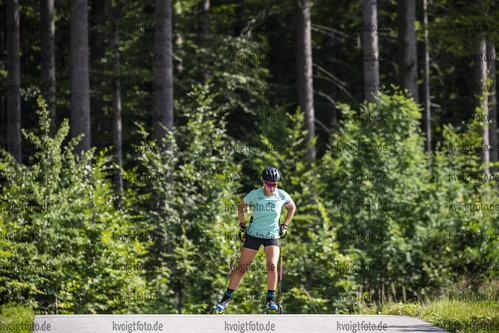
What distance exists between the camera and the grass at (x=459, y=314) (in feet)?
27.0

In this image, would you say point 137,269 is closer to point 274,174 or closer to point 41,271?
point 41,271

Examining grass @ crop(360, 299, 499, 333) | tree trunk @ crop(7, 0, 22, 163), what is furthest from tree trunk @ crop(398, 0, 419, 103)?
tree trunk @ crop(7, 0, 22, 163)

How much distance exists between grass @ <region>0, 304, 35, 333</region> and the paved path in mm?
150

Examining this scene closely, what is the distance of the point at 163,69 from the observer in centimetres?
1892

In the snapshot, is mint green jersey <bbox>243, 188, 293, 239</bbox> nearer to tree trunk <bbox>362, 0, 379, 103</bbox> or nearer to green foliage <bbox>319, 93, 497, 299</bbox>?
green foliage <bbox>319, 93, 497, 299</bbox>

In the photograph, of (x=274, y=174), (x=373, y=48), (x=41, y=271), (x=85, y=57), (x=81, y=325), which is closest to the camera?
(x=81, y=325)

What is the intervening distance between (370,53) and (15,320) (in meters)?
14.9

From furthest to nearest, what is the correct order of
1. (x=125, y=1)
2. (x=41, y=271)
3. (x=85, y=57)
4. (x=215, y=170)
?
(x=125, y=1) → (x=85, y=57) → (x=215, y=170) → (x=41, y=271)

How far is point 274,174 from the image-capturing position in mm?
9469

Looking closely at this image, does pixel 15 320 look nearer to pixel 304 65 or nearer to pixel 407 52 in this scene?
pixel 407 52

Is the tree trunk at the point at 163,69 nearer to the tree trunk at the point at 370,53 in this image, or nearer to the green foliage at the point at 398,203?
the green foliage at the point at 398,203

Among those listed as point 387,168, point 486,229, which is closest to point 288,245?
point 387,168


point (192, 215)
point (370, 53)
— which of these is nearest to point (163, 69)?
point (192, 215)

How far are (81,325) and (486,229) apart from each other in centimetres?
1048
